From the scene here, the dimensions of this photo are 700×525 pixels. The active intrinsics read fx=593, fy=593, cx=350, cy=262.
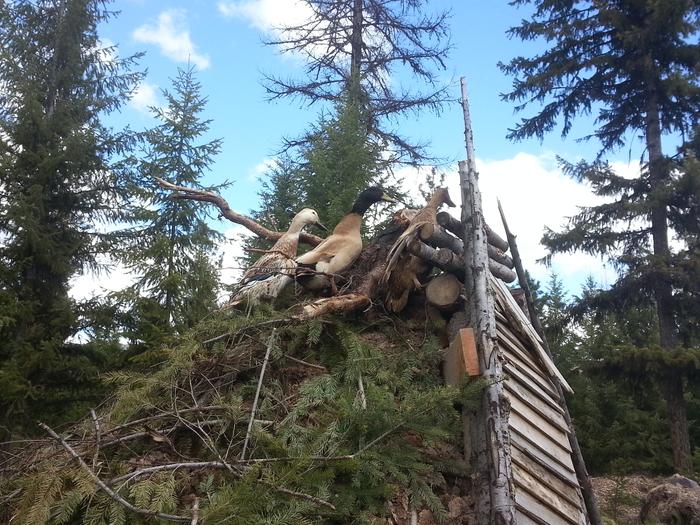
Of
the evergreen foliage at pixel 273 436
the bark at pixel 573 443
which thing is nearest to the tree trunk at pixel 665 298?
the bark at pixel 573 443

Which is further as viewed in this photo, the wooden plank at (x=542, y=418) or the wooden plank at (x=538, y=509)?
the wooden plank at (x=542, y=418)

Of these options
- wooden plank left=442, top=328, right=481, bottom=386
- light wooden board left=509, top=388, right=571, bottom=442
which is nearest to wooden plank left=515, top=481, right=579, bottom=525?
light wooden board left=509, top=388, right=571, bottom=442

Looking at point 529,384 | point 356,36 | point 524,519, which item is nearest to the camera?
point 524,519

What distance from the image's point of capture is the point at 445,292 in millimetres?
4730

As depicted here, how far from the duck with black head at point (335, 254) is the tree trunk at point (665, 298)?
951 centimetres

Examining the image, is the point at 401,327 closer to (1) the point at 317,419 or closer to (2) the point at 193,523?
(1) the point at 317,419

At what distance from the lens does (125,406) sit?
381 cm

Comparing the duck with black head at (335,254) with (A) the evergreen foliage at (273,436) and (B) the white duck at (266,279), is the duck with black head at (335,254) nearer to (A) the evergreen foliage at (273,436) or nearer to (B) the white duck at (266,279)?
(B) the white duck at (266,279)

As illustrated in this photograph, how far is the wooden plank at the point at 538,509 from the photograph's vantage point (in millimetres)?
3484

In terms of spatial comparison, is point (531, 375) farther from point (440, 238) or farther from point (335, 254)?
point (335, 254)

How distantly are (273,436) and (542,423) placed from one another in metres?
2.04

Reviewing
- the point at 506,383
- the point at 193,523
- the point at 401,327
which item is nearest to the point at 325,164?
the point at 401,327

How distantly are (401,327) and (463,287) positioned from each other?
1.98 ft

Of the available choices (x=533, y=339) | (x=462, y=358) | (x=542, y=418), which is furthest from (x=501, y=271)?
(x=462, y=358)
